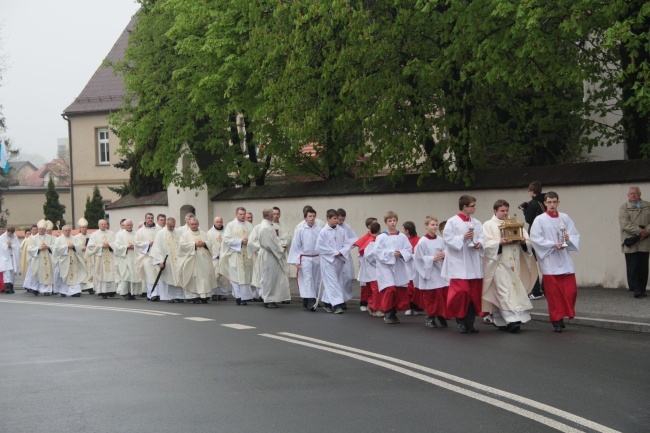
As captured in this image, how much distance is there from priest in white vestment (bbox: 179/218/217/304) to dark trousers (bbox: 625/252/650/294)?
9.01m

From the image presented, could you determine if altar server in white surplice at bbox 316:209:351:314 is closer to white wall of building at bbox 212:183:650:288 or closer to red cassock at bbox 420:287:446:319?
red cassock at bbox 420:287:446:319

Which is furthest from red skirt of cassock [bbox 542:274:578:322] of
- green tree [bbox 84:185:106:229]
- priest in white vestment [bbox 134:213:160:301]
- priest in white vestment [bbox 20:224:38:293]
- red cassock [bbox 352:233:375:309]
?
green tree [bbox 84:185:106:229]

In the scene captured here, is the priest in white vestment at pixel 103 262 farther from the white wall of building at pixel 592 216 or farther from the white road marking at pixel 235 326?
the white road marking at pixel 235 326

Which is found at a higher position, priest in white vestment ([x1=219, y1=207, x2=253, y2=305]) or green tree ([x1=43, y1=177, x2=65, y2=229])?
green tree ([x1=43, y1=177, x2=65, y2=229])

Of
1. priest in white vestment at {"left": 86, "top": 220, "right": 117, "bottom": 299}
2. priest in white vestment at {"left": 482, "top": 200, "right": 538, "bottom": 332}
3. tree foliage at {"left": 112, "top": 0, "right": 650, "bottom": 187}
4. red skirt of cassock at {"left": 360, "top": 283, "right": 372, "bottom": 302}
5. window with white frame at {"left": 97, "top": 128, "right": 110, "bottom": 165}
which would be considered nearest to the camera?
priest in white vestment at {"left": 482, "top": 200, "right": 538, "bottom": 332}

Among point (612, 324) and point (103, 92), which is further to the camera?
point (103, 92)

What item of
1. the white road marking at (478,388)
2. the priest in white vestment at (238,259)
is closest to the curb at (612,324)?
the white road marking at (478,388)

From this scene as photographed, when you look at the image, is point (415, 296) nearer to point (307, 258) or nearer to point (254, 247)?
point (307, 258)

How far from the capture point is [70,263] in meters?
27.6

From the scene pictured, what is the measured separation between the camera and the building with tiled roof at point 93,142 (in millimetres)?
60281

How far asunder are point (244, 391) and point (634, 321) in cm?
647

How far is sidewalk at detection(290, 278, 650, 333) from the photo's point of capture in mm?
13641

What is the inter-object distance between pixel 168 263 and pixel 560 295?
1131 cm

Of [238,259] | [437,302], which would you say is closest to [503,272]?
[437,302]
